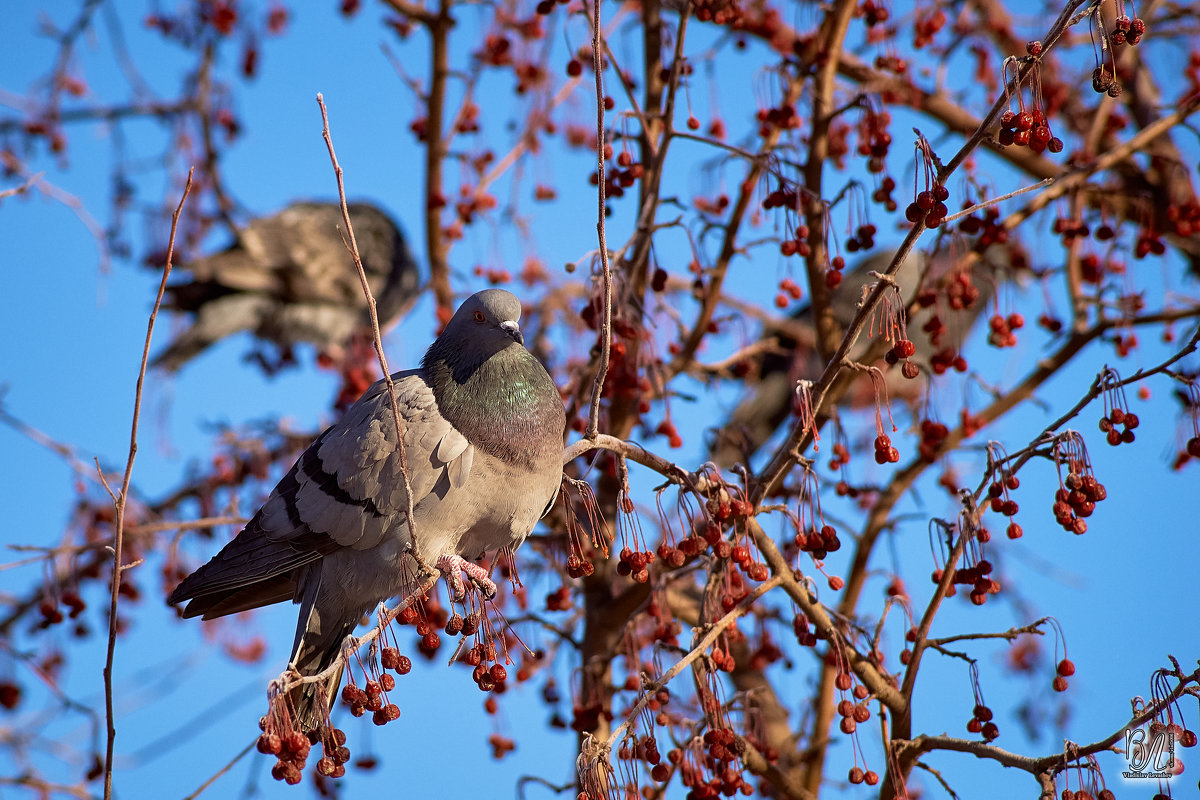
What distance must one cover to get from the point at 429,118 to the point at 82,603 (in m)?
2.49

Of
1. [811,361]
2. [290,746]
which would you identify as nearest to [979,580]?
[290,746]

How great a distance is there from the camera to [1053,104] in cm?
490

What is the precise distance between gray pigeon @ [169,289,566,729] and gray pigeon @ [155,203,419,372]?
3.77 meters

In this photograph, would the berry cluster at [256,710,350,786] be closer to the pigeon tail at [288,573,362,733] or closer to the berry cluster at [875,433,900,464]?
the pigeon tail at [288,573,362,733]

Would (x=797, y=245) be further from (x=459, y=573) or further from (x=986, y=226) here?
(x=459, y=573)

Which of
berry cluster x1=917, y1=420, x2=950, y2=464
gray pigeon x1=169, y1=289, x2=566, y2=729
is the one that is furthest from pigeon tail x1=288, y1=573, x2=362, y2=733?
berry cluster x1=917, y1=420, x2=950, y2=464

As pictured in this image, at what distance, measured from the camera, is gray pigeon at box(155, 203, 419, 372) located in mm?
7332

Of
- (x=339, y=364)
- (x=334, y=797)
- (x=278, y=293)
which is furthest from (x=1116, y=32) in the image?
(x=278, y=293)

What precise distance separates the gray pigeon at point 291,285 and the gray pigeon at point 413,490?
149 inches

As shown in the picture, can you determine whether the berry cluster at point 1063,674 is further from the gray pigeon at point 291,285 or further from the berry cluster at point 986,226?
the gray pigeon at point 291,285

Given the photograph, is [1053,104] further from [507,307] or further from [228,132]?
[228,132]

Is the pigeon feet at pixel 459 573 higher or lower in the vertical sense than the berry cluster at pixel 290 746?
higher

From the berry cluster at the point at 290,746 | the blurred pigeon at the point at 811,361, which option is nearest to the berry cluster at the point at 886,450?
the berry cluster at the point at 290,746

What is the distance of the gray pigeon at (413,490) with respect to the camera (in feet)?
9.35
